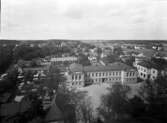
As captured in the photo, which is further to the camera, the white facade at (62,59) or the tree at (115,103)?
the white facade at (62,59)

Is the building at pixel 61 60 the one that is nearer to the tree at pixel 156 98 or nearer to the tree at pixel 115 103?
the tree at pixel 115 103

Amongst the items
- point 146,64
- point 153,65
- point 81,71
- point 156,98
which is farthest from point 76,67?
point 156,98

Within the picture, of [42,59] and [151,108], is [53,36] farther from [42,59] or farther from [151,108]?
[151,108]

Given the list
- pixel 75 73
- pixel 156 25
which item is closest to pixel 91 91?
pixel 75 73

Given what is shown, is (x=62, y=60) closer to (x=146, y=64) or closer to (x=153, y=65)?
(x=146, y=64)

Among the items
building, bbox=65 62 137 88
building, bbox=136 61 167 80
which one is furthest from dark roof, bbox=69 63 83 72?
building, bbox=136 61 167 80

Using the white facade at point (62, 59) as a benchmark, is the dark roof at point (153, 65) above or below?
below

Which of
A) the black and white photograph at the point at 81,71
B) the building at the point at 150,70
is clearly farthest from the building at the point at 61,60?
the building at the point at 150,70
